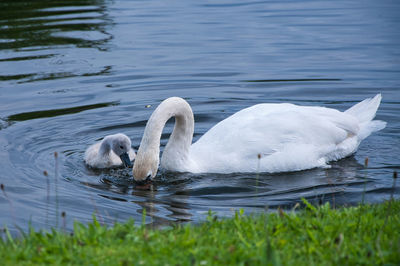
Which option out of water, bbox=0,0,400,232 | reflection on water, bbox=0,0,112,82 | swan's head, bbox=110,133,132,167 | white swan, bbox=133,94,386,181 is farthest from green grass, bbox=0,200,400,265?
reflection on water, bbox=0,0,112,82

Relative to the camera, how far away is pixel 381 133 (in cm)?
916

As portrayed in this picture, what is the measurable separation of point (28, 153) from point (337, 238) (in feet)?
17.0

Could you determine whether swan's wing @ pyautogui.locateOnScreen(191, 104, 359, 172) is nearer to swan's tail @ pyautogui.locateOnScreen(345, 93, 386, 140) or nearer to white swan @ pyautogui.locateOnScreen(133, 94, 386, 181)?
white swan @ pyautogui.locateOnScreen(133, 94, 386, 181)

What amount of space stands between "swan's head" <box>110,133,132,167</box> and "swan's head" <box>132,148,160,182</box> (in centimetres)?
90

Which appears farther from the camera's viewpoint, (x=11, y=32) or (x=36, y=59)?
(x=11, y=32)

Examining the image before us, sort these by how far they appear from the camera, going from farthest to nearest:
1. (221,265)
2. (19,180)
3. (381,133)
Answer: (381,133), (19,180), (221,265)

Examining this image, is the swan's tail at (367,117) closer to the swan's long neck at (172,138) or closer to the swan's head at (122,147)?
the swan's long neck at (172,138)

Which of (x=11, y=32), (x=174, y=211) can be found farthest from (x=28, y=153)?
(x=11, y=32)

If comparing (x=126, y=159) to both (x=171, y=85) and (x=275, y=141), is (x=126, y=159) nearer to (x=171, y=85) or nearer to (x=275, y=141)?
(x=275, y=141)

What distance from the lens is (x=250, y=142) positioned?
→ 765 centimetres

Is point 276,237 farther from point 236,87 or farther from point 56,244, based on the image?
point 236,87

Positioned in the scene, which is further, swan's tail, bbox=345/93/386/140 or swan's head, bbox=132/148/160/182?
swan's tail, bbox=345/93/386/140

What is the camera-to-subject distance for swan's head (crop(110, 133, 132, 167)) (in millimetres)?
8117

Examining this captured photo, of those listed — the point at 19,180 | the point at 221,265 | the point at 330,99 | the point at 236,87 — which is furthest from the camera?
the point at 236,87
